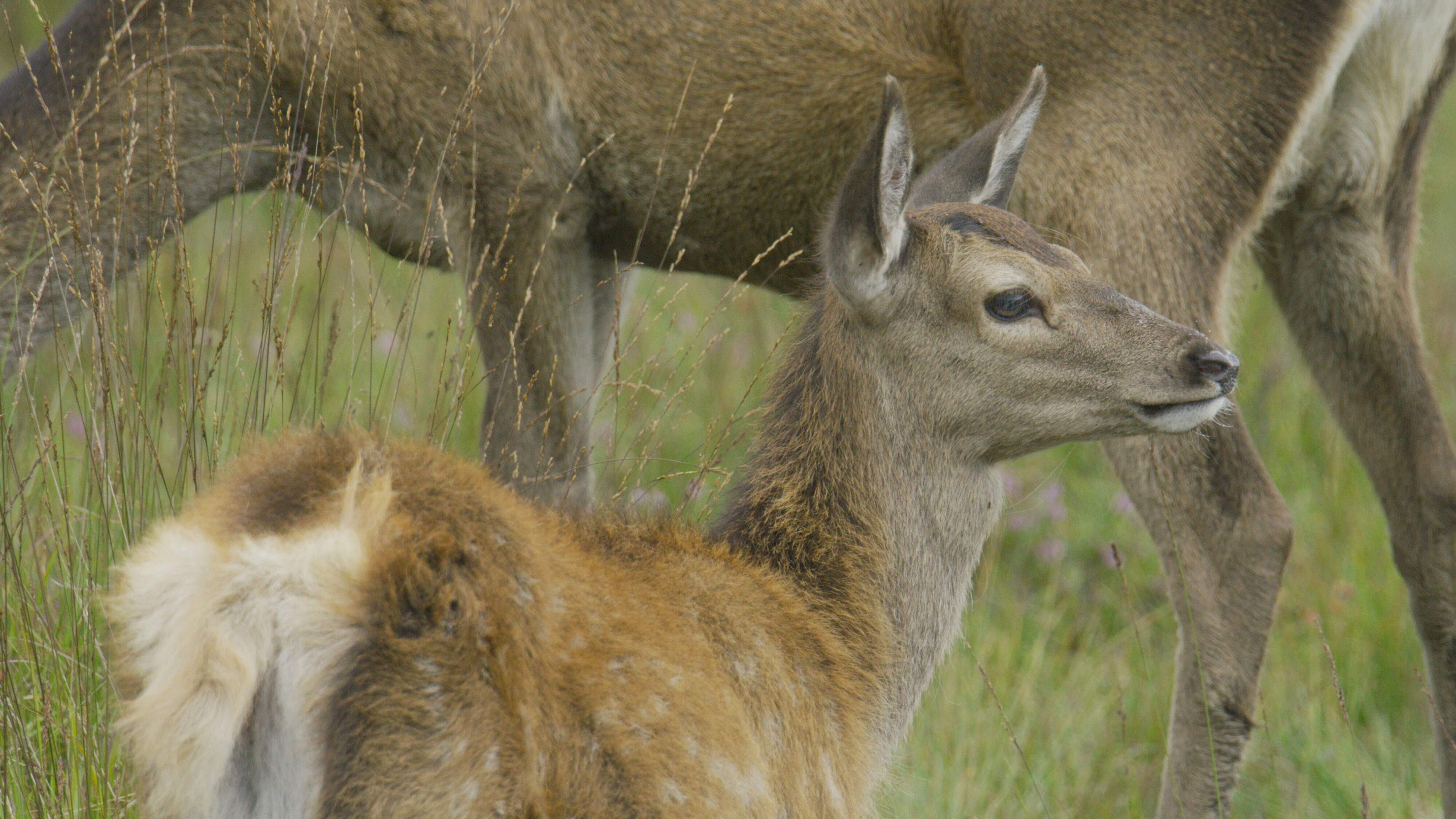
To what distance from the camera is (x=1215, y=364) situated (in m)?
3.38

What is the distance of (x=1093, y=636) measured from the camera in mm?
5477

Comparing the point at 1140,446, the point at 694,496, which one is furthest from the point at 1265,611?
the point at 694,496

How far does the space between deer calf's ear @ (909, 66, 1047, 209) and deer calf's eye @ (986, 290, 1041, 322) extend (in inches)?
15.8

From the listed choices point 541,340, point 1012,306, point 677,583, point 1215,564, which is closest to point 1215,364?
point 1012,306

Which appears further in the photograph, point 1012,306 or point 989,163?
point 989,163

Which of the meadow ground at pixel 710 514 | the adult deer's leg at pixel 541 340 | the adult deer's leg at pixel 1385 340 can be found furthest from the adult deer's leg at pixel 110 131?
the adult deer's leg at pixel 1385 340

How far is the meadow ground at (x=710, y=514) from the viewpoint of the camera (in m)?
3.31

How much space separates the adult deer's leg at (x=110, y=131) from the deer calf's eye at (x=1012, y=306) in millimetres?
2028

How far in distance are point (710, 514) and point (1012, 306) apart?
1.03 meters

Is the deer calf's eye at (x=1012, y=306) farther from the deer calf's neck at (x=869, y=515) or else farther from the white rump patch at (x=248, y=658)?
the white rump patch at (x=248, y=658)

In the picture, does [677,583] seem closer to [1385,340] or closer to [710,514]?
[710,514]

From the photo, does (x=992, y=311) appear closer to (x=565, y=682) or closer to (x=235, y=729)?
(x=565, y=682)

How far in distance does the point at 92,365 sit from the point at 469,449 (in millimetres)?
2528

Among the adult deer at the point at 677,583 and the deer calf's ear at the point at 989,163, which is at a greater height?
the deer calf's ear at the point at 989,163
